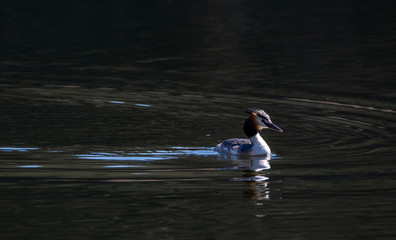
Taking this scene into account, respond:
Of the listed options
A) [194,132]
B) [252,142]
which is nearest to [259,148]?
[252,142]

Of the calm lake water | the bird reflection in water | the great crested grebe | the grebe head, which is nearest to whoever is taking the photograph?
the calm lake water

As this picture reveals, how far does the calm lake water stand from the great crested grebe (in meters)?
0.27

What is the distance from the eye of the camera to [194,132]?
63.0 feet

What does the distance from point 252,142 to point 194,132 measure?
2175 mm

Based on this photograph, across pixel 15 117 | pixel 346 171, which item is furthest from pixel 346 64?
pixel 346 171

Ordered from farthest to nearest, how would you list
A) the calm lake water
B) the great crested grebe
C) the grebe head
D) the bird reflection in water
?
the grebe head, the great crested grebe, the bird reflection in water, the calm lake water

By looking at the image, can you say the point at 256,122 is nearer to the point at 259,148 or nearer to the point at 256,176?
the point at 259,148

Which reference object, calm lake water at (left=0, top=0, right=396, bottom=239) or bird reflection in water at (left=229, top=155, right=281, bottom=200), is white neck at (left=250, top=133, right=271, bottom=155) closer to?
bird reflection in water at (left=229, top=155, right=281, bottom=200)

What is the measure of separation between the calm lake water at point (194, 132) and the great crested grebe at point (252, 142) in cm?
27

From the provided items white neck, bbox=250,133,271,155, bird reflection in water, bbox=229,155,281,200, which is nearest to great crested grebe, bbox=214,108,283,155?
white neck, bbox=250,133,271,155

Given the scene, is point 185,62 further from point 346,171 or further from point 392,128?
point 346,171

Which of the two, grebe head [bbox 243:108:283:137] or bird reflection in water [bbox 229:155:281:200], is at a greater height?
grebe head [bbox 243:108:283:137]

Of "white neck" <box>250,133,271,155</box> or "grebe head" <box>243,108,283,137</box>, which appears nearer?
"white neck" <box>250,133,271,155</box>

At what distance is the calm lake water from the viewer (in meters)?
11.9
